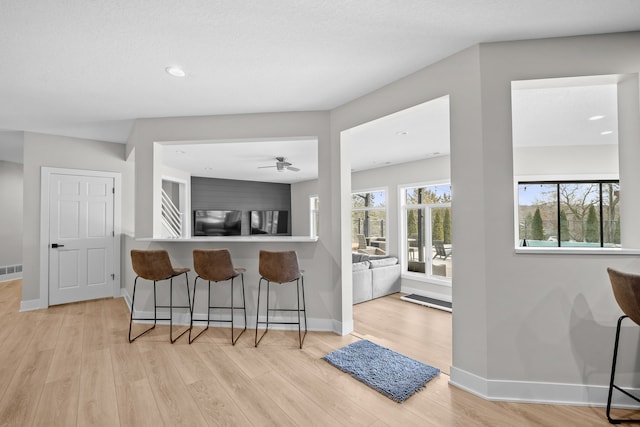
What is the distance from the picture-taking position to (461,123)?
7.36 ft

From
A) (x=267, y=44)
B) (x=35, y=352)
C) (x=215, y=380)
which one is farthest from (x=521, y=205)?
(x=35, y=352)

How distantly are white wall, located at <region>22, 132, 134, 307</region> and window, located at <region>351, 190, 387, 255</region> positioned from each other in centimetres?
476

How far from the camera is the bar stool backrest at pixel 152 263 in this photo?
2.97m

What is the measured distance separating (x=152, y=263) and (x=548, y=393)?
3598 mm

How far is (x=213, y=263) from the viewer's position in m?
2.94

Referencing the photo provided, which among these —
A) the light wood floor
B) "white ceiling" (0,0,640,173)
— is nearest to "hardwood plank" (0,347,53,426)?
the light wood floor

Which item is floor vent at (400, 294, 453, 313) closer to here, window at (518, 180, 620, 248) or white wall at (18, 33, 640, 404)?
window at (518, 180, 620, 248)

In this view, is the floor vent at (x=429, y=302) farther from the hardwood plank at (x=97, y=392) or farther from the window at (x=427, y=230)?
the hardwood plank at (x=97, y=392)

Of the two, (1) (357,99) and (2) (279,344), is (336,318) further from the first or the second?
(1) (357,99)

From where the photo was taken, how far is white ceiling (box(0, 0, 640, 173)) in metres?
1.75

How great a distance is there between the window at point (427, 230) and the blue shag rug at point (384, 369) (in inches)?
113

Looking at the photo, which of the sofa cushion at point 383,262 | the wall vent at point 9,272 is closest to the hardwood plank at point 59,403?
the sofa cushion at point 383,262

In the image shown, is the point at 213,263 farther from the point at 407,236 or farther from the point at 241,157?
the point at 407,236

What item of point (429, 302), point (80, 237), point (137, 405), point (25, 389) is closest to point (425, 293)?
point (429, 302)
